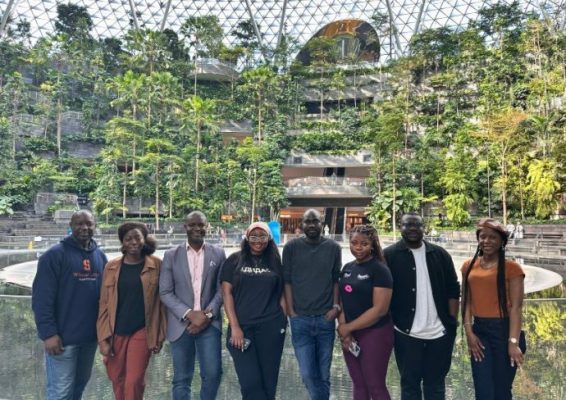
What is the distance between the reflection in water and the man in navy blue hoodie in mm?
596

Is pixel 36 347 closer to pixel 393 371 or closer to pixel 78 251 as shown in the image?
pixel 78 251

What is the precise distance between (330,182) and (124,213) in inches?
814

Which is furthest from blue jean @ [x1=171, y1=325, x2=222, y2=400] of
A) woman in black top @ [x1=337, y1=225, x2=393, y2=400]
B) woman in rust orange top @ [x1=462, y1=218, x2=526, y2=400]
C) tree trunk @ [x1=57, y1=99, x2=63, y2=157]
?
tree trunk @ [x1=57, y1=99, x2=63, y2=157]

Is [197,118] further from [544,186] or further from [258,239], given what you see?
[258,239]

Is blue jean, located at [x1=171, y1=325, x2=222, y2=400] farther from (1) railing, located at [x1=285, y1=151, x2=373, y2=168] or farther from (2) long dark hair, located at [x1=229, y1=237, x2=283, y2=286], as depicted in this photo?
(1) railing, located at [x1=285, y1=151, x2=373, y2=168]

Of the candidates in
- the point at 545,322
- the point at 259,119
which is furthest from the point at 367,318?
the point at 259,119

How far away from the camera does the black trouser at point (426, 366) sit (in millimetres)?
3789

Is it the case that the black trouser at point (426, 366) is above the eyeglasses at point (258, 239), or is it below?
below

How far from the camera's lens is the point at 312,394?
13.2 feet

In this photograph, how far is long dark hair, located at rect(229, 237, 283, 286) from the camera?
154 inches

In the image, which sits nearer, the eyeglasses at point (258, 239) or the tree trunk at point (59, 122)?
the eyeglasses at point (258, 239)

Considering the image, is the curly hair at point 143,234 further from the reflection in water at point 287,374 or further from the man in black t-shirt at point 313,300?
the reflection in water at point 287,374

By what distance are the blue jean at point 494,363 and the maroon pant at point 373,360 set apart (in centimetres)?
75

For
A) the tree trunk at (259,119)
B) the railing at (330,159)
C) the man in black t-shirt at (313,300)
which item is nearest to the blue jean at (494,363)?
the man in black t-shirt at (313,300)
